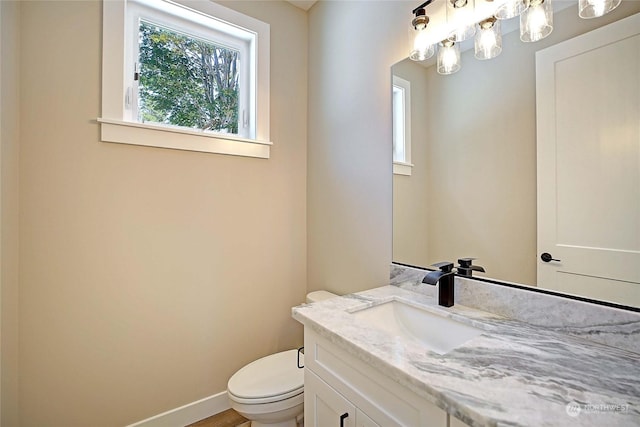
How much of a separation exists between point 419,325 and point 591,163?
2.41ft

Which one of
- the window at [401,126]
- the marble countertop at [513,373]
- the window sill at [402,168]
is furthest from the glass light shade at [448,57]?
the marble countertop at [513,373]

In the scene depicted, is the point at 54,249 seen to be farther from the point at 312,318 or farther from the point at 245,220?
the point at 312,318

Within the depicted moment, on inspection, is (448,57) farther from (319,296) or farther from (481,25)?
(319,296)

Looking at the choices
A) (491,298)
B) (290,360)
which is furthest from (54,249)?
(491,298)

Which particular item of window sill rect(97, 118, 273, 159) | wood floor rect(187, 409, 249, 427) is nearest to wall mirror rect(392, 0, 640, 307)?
window sill rect(97, 118, 273, 159)

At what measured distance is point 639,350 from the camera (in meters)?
0.71

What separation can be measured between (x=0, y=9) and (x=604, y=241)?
2.11 metres

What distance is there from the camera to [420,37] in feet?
4.12

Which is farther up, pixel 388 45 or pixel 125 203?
pixel 388 45

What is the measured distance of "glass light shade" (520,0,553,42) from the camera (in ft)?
2.93

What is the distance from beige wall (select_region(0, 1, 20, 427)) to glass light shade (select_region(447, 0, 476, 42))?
1695 mm

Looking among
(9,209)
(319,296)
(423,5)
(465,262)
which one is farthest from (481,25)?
(9,209)

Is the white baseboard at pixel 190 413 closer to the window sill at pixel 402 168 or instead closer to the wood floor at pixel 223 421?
the wood floor at pixel 223 421

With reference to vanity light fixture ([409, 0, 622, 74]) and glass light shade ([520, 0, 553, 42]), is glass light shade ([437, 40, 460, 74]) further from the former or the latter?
glass light shade ([520, 0, 553, 42])
